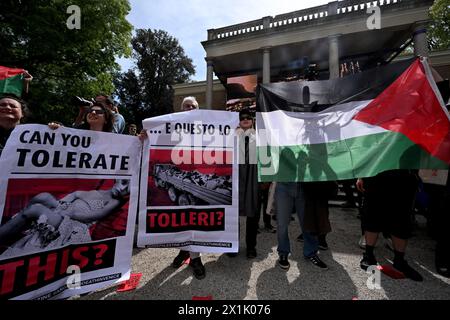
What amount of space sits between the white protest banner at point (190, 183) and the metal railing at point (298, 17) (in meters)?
11.4

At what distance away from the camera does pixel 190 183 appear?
2506mm

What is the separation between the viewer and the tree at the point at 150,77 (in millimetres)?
25297

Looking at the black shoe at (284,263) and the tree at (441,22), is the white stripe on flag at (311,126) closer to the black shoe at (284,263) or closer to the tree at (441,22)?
the black shoe at (284,263)

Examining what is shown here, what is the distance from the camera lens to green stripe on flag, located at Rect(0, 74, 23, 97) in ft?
10.7

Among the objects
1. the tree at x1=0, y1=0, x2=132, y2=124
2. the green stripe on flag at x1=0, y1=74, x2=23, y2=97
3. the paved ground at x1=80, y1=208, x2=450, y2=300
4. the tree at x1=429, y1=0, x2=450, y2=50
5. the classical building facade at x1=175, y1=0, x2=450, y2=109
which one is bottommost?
the paved ground at x1=80, y1=208, x2=450, y2=300

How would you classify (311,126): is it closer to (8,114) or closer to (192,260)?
(192,260)

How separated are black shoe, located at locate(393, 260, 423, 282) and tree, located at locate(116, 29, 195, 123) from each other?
80.0 ft

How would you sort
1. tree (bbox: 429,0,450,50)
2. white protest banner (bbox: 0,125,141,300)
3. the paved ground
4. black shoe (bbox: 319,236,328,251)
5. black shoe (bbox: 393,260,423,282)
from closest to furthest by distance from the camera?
white protest banner (bbox: 0,125,141,300) → the paved ground → black shoe (bbox: 393,260,423,282) → black shoe (bbox: 319,236,328,251) → tree (bbox: 429,0,450,50)

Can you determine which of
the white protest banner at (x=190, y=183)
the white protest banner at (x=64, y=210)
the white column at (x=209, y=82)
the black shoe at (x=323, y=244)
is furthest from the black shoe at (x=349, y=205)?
the white column at (x=209, y=82)

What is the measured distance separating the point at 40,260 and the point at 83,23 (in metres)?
10.1

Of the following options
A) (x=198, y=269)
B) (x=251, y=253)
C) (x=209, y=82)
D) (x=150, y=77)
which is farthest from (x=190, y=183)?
(x=150, y=77)

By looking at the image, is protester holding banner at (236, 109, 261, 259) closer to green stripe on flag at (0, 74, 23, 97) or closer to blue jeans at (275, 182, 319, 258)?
blue jeans at (275, 182, 319, 258)

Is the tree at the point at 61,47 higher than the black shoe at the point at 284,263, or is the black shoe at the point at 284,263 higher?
the tree at the point at 61,47

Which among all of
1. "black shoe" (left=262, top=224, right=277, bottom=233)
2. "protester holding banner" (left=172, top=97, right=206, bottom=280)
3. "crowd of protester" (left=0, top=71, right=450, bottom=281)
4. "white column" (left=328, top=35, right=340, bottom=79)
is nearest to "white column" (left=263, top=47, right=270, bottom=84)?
"white column" (left=328, top=35, right=340, bottom=79)
